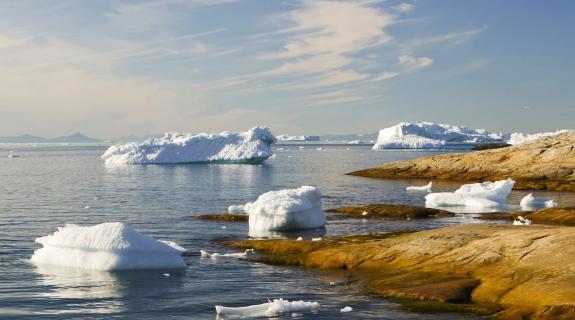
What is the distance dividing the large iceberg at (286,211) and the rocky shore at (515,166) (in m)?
33.3

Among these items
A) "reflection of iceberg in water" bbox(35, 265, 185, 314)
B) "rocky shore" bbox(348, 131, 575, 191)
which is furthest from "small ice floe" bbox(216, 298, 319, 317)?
"rocky shore" bbox(348, 131, 575, 191)

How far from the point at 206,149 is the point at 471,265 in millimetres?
91740

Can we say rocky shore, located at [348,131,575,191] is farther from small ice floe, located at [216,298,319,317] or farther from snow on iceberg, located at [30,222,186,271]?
small ice floe, located at [216,298,319,317]

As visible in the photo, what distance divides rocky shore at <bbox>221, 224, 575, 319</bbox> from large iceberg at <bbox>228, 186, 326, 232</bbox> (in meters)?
6.58

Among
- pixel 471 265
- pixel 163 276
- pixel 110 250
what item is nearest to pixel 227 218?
pixel 110 250

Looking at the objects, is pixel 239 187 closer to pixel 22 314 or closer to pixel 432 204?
pixel 432 204

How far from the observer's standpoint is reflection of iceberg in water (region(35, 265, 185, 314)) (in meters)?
15.9

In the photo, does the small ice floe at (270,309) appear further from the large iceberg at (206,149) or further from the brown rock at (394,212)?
the large iceberg at (206,149)

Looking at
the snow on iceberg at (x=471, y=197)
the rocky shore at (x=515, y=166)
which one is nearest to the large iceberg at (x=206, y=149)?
the rocky shore at (x=515, y=166)

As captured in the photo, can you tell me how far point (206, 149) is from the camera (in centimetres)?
10712

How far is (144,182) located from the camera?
6894 cm

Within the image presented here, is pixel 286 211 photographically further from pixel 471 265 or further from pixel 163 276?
pixel 471 265

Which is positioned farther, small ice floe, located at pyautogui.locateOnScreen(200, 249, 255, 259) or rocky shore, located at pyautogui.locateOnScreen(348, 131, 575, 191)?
rocky shore, located at pyautogui.locateOnScreen(348, 131, 575, 191)

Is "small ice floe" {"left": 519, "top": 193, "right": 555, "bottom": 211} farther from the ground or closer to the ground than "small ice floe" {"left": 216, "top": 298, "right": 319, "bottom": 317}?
closer to the ground
